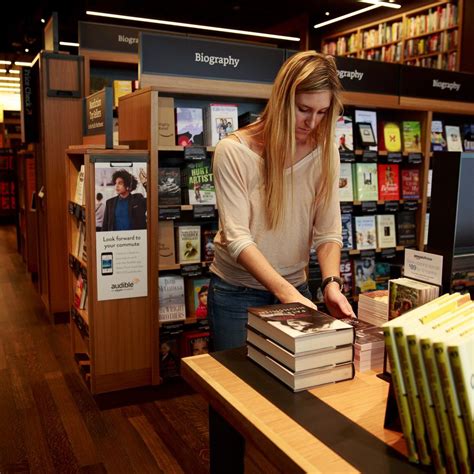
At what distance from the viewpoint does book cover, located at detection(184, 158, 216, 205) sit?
3.39 m

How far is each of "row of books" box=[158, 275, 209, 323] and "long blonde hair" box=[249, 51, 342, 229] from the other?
173cm

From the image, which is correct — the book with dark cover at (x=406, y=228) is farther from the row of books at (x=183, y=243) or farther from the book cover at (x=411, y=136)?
the row of books at (x=183, y=243)

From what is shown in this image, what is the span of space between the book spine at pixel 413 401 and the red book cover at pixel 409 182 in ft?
10.4

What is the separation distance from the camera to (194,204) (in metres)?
3.37

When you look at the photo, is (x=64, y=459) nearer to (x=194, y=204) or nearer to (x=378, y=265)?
(x=194, y=204)

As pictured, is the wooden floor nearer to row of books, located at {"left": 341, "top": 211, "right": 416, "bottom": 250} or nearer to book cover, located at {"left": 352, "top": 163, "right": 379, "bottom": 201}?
row of books, located at {"left": 341, "top": 211, "right": 416, "bottom": 250}

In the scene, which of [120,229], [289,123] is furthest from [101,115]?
[289,123]

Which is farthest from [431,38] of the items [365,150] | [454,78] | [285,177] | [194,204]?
[285,177]

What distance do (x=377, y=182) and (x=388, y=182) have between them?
0.09m

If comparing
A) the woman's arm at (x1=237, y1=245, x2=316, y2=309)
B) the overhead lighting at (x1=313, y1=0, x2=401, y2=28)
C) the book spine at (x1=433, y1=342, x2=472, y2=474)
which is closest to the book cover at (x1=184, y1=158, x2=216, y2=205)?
the woman's arm at (x1=237, y1=245, x2=316, y2=309)

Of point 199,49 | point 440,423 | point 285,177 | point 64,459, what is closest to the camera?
point 440,423

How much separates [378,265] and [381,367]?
2.78 m

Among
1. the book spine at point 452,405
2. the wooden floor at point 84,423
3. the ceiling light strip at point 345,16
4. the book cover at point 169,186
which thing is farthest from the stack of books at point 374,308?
the ceiling light strip at point 345,16

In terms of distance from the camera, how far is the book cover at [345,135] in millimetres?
3721
